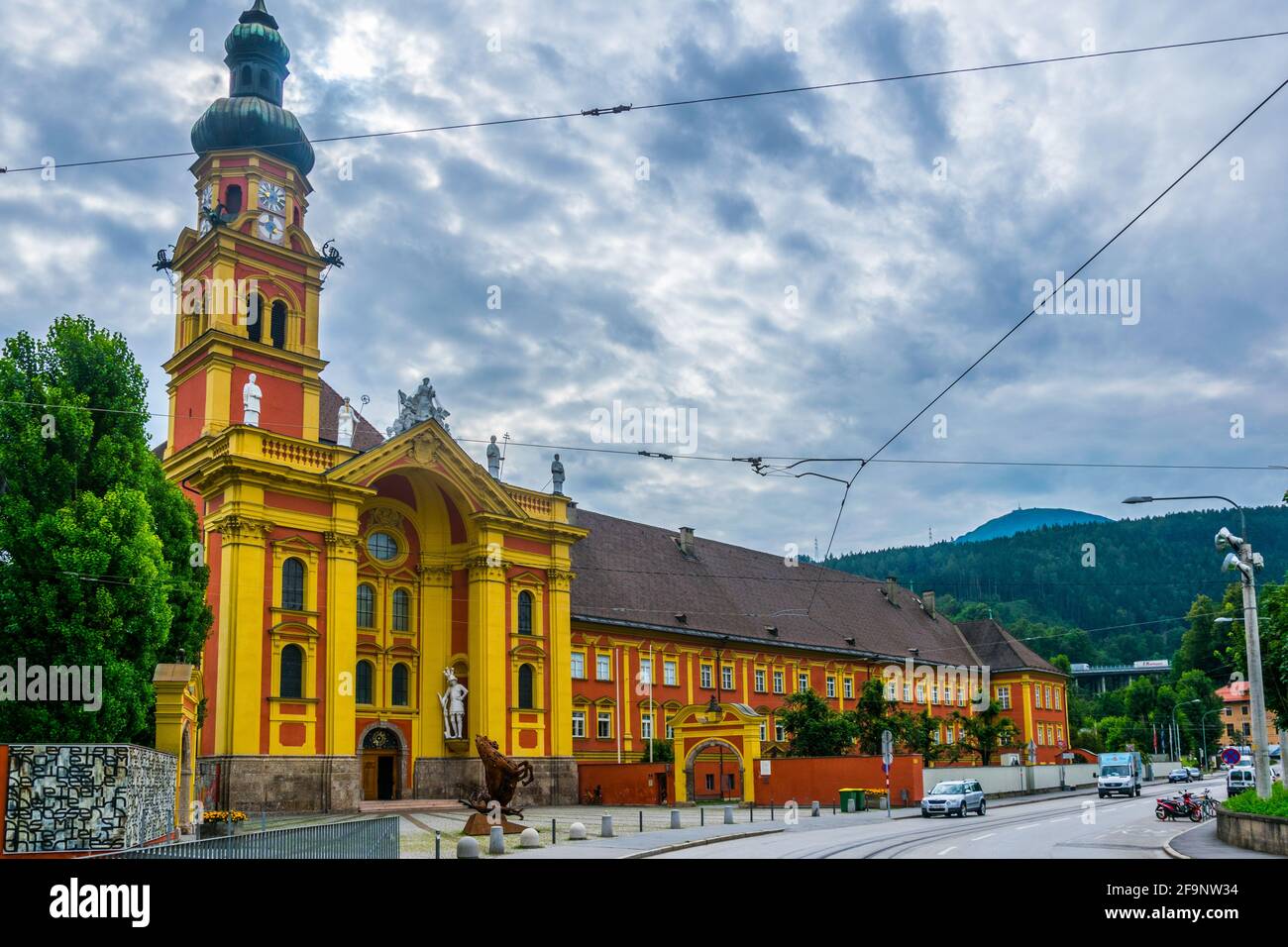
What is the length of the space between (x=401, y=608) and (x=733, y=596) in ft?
77.5

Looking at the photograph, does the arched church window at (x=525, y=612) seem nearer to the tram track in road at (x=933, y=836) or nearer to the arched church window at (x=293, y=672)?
the arched church window at (x=293, y=672)

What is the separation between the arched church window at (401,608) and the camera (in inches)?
1845

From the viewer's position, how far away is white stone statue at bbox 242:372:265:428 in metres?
43.1

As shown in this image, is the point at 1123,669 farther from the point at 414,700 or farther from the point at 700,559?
the point at 414,700

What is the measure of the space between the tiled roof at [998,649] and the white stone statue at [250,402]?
2236 inches

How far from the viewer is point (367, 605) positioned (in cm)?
4578

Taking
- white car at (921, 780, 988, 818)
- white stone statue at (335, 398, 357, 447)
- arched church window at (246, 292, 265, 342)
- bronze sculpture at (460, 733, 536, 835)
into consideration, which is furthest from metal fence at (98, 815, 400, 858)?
arched church window at (246, 292, 265, 342)

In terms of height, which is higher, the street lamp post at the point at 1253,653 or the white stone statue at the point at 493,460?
the white stone statue at the point at 493,460

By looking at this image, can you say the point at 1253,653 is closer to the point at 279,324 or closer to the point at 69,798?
the point at 69,798

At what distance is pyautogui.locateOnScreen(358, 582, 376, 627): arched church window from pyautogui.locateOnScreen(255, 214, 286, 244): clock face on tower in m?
14.0

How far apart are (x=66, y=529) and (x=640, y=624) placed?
109 ft

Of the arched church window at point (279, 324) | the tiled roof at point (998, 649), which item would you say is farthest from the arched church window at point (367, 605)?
the tiled roof at point (998, 649)

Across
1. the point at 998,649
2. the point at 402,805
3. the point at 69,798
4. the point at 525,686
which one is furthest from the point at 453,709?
the point at 998,649

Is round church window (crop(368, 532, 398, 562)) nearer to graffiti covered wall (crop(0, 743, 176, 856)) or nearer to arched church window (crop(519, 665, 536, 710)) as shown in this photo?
arched church window (crop(519, 665, 536, 710))
